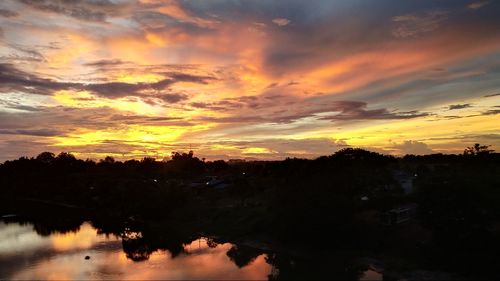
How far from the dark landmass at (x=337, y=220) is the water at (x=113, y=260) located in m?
1.10

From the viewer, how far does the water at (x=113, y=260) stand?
3594cm

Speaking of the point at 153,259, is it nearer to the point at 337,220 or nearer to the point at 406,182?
the point at 337,220

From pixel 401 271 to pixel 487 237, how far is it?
818 centimetres

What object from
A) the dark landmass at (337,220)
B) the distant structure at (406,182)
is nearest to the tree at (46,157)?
the dark landmass at (337,220)

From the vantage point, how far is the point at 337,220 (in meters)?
42.4

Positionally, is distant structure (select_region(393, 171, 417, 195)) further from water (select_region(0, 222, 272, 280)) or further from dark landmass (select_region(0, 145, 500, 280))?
water (select_region(0, 222, 272, 280))

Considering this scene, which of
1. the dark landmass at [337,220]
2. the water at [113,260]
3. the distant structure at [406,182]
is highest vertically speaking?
the distant structure at [406,182]

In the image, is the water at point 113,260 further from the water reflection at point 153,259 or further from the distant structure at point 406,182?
the distant structure at point 406,182

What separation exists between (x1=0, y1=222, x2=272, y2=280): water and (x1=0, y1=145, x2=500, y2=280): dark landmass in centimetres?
110

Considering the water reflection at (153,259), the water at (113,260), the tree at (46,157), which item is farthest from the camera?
the tree at (46,157)

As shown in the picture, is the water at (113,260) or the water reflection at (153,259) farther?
the water at (113,260)

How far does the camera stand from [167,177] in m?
117

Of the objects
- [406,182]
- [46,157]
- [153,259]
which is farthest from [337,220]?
[46,157]

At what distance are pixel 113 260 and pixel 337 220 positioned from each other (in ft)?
70.5
